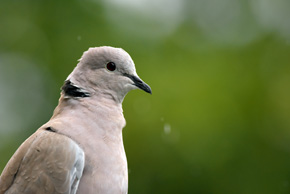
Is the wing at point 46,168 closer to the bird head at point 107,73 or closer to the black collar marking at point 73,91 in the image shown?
the black collar marking at point 73,91

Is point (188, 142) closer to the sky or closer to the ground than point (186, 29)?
closer to the ground

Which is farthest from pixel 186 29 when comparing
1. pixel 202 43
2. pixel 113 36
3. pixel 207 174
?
pixel 207 174

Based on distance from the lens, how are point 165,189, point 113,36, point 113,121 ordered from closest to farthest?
1. point 113,121
2. point 165,189
3. point 113,36

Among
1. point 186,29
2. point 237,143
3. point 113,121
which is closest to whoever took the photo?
point 113,121

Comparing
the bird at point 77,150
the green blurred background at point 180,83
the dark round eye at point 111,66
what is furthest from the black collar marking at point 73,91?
the green blurred background at point 180,83

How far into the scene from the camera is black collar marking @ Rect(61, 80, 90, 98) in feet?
11.1

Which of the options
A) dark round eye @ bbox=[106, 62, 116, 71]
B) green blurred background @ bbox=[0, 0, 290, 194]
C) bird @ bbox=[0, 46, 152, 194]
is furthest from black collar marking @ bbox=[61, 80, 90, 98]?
green blurred background @ bbox=[0, 0, 290, 194]

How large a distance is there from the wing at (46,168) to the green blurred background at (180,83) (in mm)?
4852

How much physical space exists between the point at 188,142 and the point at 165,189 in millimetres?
932

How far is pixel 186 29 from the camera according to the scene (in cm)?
1079

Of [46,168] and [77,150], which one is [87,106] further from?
[46,168]

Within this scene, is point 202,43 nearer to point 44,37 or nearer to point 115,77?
point 44,37

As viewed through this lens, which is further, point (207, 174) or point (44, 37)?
point (44, 37)

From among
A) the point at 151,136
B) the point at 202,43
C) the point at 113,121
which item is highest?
the point at 202,43
